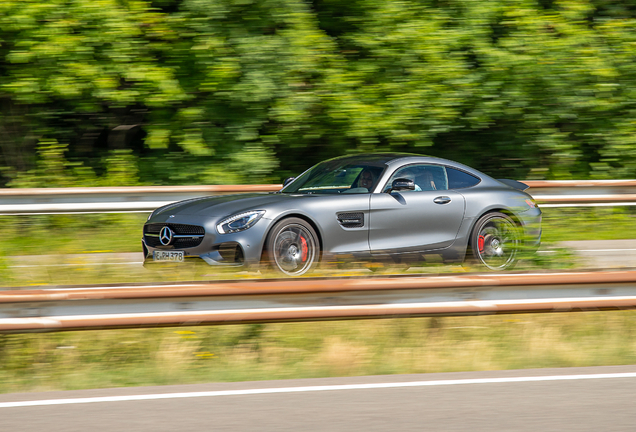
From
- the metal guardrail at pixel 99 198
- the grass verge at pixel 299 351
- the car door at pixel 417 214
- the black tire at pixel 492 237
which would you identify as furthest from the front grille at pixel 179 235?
the black tire at pixel 492 237

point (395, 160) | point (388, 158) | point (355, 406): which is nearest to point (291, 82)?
point (388, 158)

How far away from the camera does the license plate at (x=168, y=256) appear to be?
25.2 ft

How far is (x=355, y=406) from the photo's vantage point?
4520 mm

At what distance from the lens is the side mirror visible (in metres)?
8.27

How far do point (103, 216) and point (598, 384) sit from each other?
841 centimetres

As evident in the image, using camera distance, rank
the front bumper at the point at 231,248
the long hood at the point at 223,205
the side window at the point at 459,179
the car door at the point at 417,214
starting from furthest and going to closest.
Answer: the side window at the point at 459,179 → the car door at the point at 417,214 → the long hood at the point at 223,205 → the front bumper at the point at 231,248

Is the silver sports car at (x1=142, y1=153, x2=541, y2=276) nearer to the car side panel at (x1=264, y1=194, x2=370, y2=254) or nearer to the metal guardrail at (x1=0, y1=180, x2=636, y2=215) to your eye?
the car side panel at (x1=264, y1=194, x2=370, y2=254)

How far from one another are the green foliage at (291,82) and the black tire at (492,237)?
5815mm

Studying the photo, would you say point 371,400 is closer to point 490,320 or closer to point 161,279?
point 490,320

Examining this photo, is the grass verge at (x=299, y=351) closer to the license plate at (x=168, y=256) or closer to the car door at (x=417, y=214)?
the license plate at (x=168, y=256)

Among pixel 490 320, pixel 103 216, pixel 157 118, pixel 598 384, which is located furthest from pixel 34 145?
pixel 598 384

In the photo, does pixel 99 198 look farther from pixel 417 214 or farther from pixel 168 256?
pixel 417 214

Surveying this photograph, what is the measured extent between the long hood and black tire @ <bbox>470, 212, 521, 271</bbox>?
2127 millimetres

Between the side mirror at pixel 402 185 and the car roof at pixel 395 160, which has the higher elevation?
the car roof at pixel 395 160
